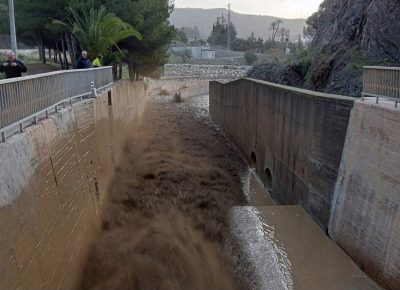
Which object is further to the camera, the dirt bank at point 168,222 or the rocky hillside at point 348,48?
the rocky hillside at point 348,48

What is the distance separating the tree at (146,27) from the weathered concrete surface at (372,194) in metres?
17.0

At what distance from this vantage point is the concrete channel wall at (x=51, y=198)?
5086mm

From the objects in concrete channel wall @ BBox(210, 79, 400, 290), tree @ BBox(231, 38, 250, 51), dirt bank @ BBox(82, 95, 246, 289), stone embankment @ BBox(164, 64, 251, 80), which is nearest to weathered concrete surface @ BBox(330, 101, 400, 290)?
concrete channel wall @ BBox(210, 79, 400, 290)

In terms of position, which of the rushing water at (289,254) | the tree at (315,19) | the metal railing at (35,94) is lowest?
the rushing water at (289,254)

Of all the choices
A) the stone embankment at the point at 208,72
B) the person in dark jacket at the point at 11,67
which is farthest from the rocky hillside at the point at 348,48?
the stone embankment at the point at 208,72

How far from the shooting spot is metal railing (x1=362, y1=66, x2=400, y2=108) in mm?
7625

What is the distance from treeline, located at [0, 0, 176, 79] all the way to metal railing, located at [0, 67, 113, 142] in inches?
238

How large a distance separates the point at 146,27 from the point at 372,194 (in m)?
21.1

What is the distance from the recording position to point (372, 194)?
7.91 metres

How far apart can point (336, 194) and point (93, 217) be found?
19.1 feet

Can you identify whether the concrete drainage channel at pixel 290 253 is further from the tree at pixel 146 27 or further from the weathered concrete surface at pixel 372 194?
the tree at pixel 146 27

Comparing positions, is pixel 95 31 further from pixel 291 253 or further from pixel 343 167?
pixel 291 253

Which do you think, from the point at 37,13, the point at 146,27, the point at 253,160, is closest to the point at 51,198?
the point at 253,160

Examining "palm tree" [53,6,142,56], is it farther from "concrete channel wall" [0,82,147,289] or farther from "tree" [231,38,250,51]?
"tree" [231,38,250,51]
